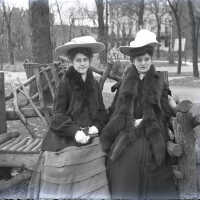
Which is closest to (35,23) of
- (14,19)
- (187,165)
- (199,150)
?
(199,150)

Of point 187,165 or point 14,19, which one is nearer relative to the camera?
point 187,165

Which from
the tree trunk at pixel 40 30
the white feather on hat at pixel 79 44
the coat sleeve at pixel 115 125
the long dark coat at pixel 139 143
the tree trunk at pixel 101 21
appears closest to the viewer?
the long dark coat at pixel 139 143

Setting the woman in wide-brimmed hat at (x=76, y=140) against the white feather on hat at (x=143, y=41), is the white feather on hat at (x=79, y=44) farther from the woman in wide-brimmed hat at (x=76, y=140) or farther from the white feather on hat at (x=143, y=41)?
the white feather on hat at (x=143, y=41)

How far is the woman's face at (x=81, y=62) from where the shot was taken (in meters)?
3.56

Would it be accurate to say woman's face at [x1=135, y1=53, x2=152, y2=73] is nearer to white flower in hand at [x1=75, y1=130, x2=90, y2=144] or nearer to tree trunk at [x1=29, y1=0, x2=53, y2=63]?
white flower in hand at [x1=75, y1=130, x2=90, y2=144]

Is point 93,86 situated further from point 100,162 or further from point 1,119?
point 1,119

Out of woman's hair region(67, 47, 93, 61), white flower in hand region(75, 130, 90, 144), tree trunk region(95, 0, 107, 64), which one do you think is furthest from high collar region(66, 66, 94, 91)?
tree trunk region(95, 0, 107, 64)

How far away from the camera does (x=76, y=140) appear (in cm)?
338

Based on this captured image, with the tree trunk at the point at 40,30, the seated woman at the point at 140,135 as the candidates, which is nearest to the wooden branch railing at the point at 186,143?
the seated woman at the point at 140,135

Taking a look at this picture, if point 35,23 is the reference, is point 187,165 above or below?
below

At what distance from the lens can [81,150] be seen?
11.0ft

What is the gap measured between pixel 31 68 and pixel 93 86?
2.32 meters

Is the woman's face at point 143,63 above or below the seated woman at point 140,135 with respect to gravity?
above

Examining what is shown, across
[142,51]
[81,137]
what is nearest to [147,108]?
[142,51]
